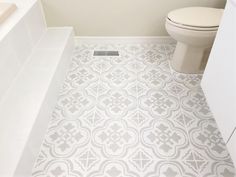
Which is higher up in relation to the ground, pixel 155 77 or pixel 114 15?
pixel 114 15

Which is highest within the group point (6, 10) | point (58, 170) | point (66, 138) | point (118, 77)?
point (6, 10)

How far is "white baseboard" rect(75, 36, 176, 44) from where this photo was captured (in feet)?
6.64

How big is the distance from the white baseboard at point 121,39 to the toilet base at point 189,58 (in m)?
0.33

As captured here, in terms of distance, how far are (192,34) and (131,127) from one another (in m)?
0.71

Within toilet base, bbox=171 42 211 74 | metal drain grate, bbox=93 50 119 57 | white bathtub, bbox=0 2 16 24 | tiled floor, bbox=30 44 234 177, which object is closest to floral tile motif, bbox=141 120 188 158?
tiled floor, bbox=30 44 234 177

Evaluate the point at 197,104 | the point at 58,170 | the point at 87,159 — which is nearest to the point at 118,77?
the point at 197,104

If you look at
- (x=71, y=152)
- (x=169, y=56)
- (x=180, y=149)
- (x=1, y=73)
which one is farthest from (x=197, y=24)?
(x=1, y=73)

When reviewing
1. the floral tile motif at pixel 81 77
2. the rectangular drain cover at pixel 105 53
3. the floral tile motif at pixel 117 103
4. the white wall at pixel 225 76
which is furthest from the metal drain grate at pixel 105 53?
the white wall at pixel 225 76

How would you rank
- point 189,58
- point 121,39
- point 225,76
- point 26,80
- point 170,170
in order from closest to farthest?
point 225,76
point 170,170
point 26,80
point 189,58
point 121,39

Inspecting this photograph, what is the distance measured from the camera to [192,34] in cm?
144

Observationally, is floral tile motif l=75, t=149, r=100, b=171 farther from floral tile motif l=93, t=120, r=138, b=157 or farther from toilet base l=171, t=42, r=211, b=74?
toilet base l=171, t=42, r=211, b=74

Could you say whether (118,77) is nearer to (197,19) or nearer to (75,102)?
(75,102)

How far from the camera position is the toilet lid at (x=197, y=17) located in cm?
143

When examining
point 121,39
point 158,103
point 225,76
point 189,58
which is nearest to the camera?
point 225,76
